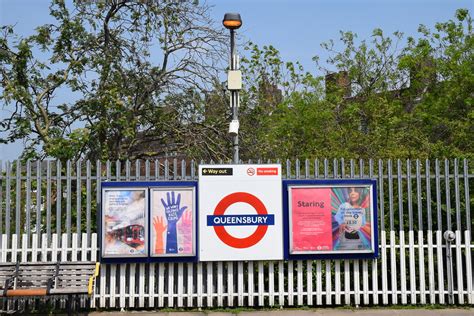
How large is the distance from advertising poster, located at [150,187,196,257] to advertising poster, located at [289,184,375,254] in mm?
1664

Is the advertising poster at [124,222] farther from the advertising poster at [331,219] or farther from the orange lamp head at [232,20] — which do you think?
the orange lamp head at [232,20]

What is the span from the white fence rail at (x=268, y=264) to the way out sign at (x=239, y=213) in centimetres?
28

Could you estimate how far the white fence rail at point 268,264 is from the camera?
9.27 m

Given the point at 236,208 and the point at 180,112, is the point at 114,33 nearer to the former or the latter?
the point at 180,112

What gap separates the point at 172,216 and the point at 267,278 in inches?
76.8

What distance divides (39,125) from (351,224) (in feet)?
22.6

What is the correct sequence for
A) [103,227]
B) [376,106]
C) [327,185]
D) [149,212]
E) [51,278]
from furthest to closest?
[376,106]
[327,185]
[149,212]
[103,227]
[51,278]

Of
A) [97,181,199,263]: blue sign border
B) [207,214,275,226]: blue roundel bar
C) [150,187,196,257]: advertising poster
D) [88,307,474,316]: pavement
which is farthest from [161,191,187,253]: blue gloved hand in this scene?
[88,307,474,316]: pavement

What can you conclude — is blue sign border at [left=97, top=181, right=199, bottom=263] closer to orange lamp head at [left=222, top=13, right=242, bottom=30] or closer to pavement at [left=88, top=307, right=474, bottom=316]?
pavement at [left=88, top=307, right=474, bottom=316]

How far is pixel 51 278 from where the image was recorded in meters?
8.63

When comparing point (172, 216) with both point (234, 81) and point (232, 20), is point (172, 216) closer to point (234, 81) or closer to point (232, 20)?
point (234, 81)

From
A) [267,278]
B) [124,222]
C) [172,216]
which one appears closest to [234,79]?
[172,216]

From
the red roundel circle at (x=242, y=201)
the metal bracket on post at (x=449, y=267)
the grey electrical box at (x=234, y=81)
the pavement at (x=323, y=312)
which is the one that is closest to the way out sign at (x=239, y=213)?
the red roundel circle at (x=242, y=201)

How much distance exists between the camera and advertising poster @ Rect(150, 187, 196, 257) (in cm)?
923
